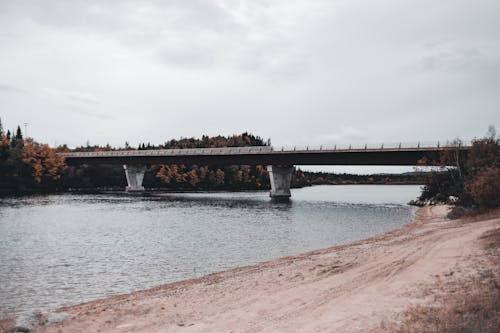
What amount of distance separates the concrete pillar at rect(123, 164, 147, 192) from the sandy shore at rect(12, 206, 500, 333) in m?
136

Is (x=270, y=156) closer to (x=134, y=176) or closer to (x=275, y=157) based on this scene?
(x=275, y=157)

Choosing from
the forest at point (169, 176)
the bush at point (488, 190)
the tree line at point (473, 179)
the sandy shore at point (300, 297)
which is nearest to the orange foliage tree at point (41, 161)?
the forest at point (169, 176)

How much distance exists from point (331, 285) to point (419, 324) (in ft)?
23.0

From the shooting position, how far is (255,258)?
3306 cm

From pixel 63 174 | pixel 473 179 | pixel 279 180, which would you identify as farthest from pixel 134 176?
pixel 473 179

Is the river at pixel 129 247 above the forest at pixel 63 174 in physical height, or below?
below

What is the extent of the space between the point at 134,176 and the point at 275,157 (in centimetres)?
6651

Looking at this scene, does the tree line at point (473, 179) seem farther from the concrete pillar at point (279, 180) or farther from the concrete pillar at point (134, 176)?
the concrete pillar at point (134, 176)

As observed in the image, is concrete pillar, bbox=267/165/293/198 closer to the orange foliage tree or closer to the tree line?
the tree line

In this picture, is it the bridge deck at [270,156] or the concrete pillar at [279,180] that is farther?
the concrete pillar at [279,180]

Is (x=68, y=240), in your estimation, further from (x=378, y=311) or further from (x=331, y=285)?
(x=378, y=311)

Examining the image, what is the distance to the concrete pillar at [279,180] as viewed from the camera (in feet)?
Result: 405

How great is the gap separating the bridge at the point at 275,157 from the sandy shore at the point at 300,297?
50065 millimetres

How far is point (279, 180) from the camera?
127062mm
